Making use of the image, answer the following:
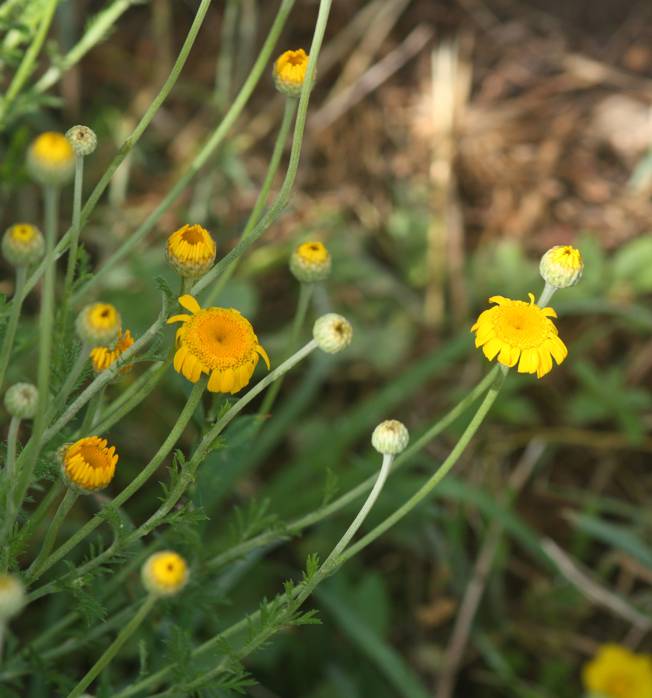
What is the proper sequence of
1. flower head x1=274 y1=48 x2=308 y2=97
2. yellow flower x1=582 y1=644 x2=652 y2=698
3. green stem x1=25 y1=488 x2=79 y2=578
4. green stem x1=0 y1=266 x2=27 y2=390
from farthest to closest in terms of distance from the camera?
1. yellow flower x1=582 y1=644 x2=652 y2=698
2. flower head x1=274 y1=48 x2=308 y2=97
3. green stem x1=25 y1=488 x2=79 y2=578
4. green stem x1=0 y1=266 x2=27 y2=390

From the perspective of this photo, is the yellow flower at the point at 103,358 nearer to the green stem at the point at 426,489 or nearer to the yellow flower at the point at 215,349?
the yellow flower at the point at 215,349

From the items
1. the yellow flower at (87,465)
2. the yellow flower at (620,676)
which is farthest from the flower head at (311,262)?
the yellow flower at (620,676)

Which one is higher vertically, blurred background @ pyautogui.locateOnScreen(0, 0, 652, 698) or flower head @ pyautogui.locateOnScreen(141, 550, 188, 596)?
blurred background @ pyautogui.locateOnScreen(0, 0, 652, 698)

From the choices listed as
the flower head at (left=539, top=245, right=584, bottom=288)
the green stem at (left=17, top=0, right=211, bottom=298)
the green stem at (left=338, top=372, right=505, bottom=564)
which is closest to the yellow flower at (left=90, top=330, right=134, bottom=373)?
the green stem at (left=17, top=0, right=211, bottom=298)

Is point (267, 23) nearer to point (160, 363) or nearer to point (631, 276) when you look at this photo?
point (631, 276)

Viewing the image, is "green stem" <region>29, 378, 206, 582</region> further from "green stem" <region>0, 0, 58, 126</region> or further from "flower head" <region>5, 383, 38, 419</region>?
"green stem" <region>0, 0, 58, 126</region>

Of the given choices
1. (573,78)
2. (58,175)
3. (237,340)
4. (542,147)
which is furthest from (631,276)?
(58,175)
